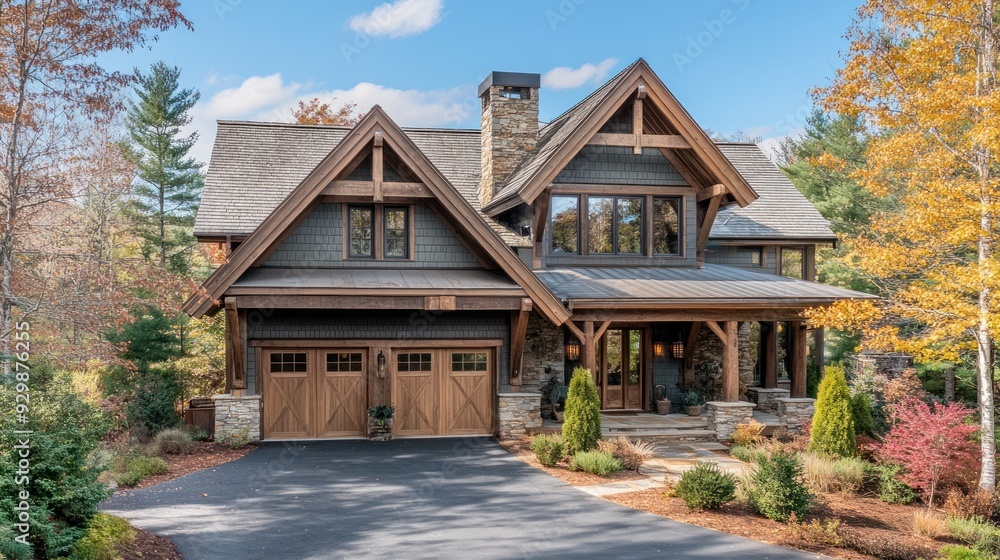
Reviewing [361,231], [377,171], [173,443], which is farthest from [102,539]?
[361,231]

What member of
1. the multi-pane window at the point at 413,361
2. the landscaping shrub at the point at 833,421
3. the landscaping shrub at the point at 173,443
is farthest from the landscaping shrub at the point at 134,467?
the landscaping shrub at the point at 833,421

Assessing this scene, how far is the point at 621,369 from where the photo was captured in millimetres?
18219

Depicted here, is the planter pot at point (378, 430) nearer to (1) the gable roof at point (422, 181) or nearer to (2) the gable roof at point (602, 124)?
(1) the gable roof at point (422, 181)

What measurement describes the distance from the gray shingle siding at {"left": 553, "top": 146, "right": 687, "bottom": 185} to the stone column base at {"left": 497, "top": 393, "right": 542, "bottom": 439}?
17.3 ft

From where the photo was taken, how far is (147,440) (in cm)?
1477

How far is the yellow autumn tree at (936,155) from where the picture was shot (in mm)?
11133

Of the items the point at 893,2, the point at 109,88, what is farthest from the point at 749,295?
the point at 109,88

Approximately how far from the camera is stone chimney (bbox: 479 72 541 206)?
1875 centimetres

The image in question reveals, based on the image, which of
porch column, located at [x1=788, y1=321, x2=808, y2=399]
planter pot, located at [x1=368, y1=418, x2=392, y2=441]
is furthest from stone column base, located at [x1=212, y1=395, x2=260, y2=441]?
porch column, located at [x1=788, y1=321, x2=808, y2=399]

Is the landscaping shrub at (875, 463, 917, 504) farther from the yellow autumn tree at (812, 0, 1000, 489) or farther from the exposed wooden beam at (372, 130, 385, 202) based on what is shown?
the exposed wooden beam at (372, 130, 385, 202)

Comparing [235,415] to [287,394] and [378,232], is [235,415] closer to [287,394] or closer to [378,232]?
[287,394]

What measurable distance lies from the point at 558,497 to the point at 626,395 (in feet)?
26.0

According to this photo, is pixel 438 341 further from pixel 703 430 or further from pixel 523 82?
pixel 523 82

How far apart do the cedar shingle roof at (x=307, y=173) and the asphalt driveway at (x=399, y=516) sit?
679cm
